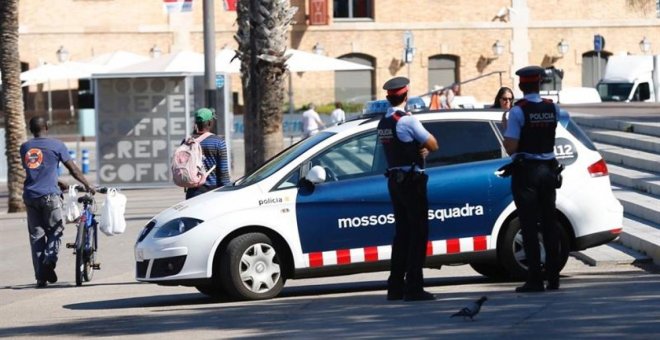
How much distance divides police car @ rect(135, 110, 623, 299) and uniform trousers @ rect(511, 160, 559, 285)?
100 cm

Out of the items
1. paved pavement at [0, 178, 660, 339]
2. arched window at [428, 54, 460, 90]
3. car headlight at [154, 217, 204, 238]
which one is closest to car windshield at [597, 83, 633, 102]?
arched window at [428, 54, 460, 90]

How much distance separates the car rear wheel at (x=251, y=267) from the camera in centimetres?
1250

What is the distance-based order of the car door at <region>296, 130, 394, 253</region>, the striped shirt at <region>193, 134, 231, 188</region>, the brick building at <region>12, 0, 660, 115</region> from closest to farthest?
the car door at <region>296, 130, 394, 253</region> < the striped shirt at <region>193, 134, 231, 188</region> < the brick building at <region>12, 0, 660, 115</region>

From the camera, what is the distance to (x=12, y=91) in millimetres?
25922

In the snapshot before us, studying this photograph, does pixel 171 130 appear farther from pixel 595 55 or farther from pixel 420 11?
pixel 595 55

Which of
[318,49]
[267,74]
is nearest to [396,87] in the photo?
[267,74]

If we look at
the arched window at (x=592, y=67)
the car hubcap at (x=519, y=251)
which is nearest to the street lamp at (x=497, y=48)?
the arched window at (x=592, y=67)

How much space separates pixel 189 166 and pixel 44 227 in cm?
203

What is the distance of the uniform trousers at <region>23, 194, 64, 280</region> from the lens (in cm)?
1531

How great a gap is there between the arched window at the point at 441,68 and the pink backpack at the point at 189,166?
44845mm

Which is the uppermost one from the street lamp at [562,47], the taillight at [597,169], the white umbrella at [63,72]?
the street lamp at [562,47]

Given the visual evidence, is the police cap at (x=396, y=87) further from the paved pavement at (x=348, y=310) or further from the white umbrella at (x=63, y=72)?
the white umbrella at (x=63, y=72)

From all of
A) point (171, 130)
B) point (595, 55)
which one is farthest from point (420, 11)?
point (171, 130)

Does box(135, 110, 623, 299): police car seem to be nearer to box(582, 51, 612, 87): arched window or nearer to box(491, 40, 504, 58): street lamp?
box(491, 40, 504, 58): street lamp
